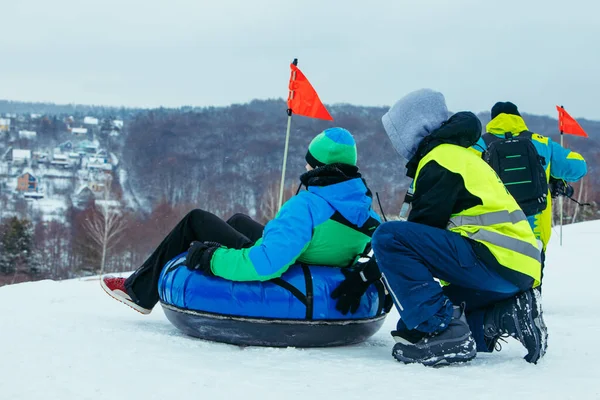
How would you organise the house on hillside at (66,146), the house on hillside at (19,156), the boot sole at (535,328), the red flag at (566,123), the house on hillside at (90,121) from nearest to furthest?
1. the boot sole at (535,328)
2. the red flag at (566,123)
3. the house on hillside at (19,156)
4. the house on hillside at (66,146)
5. the house on hillside at (90,121)

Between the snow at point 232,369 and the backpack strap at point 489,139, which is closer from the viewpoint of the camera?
the snow at point 232,369

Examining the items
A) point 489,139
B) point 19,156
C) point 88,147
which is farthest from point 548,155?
point 88,147

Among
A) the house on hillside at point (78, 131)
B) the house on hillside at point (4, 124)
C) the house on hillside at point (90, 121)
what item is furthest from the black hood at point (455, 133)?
the house on hillside at point (90, 121)

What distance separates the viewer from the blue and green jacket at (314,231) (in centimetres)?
312

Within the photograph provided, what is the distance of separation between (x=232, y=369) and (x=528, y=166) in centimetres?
314

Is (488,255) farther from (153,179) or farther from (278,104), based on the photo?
(278,104)

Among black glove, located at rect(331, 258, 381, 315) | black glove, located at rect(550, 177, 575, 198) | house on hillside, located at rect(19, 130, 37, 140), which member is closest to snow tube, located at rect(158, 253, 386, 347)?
black glove, located at rect(331, 258, 381, 315)

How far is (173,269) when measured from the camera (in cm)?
351

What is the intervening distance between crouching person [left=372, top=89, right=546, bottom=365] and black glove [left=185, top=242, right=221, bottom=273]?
0.90m

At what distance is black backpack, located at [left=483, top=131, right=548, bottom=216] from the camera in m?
4.77

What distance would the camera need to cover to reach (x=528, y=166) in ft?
15.8

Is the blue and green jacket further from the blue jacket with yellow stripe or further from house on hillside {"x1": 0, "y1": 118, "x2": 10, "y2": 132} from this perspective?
house on hillside {"x1": 0, "y1": 118, "x2": 10, "y2": 132}

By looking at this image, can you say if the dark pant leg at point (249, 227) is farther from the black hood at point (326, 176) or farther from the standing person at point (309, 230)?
the black hood at point (326, 176)

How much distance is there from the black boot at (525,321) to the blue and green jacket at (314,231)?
810 millimetres
